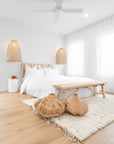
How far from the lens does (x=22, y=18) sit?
361 centimetres

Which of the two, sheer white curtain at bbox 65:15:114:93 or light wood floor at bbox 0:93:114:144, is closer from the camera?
light wood floor at bbox 0:93:114:144

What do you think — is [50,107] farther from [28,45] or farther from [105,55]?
[28,45]

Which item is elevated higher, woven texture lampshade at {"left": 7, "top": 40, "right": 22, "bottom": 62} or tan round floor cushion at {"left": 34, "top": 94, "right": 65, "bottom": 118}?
woven texture lampshade at {"left": 7, "top": 40, "right": 22, "bottom": 62}

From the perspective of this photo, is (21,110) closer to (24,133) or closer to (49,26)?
(24,133)

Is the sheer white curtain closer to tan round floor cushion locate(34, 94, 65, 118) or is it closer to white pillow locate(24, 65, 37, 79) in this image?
white pillow locate(24, 65, 37, 79)

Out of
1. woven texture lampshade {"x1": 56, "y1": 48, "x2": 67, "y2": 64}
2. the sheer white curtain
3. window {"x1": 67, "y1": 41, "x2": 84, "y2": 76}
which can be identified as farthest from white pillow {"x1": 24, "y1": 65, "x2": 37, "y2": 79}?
the sheer white curtain

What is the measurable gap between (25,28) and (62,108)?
3.57m

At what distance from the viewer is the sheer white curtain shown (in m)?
3.54

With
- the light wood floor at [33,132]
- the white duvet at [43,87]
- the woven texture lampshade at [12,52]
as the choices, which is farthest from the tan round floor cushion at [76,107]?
the woven texture lampshade at [12,52]

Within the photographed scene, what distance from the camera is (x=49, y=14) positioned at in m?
3.36

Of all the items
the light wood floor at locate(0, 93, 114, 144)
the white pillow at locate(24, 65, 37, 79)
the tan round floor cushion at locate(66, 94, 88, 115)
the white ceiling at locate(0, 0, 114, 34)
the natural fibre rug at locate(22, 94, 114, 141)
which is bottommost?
the light wood floor at locate(0, 93, 114, 144)

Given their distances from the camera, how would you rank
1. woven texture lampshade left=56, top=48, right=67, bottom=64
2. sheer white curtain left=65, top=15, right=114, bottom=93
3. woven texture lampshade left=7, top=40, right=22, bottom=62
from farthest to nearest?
woven texture lampshade left=56, top=48, right=67, bottom=64 < sheer white curtain left=65, top=15, right=114, bottom=93 < woven texture lampshade left=7, top=40, right=22, bottom=62

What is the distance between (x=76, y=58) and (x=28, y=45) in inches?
85.0

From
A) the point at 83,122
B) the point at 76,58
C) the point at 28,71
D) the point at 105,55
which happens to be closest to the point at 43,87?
the point at 83,122
